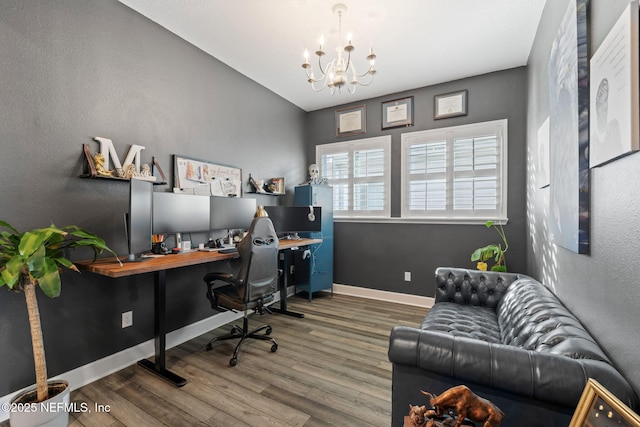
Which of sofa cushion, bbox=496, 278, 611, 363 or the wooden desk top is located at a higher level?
the wooden desk top

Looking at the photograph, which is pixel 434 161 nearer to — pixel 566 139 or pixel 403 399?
pixel 566 139

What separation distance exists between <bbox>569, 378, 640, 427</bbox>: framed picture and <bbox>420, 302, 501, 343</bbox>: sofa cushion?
105 cm

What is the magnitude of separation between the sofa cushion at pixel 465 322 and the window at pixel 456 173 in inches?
61.3

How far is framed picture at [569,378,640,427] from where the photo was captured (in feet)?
2.13

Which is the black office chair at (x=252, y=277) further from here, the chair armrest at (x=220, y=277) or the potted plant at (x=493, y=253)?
the potted plant at (x=493, y=253)

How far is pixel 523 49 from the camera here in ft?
9.77

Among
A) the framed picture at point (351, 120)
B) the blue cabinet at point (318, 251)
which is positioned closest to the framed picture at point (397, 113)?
the framed picture at point (351, 120)

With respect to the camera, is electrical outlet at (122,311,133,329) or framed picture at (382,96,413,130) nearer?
electrical outlet at (122,311,133,329)

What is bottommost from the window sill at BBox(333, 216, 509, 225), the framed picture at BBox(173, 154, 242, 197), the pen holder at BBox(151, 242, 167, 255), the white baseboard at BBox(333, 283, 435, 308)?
the white baseboard at BBox(333, 283, 435, 308)

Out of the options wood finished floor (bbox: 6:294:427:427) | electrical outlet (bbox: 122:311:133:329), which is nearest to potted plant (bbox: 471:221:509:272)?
wood finished floor (bbox: 6:294:427:427)

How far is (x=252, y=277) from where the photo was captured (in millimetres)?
2438

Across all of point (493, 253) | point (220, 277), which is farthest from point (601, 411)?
point (493, 253)

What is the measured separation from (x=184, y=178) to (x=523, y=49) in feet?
12.8

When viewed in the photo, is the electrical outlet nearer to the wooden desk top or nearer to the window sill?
the wooden desk top
